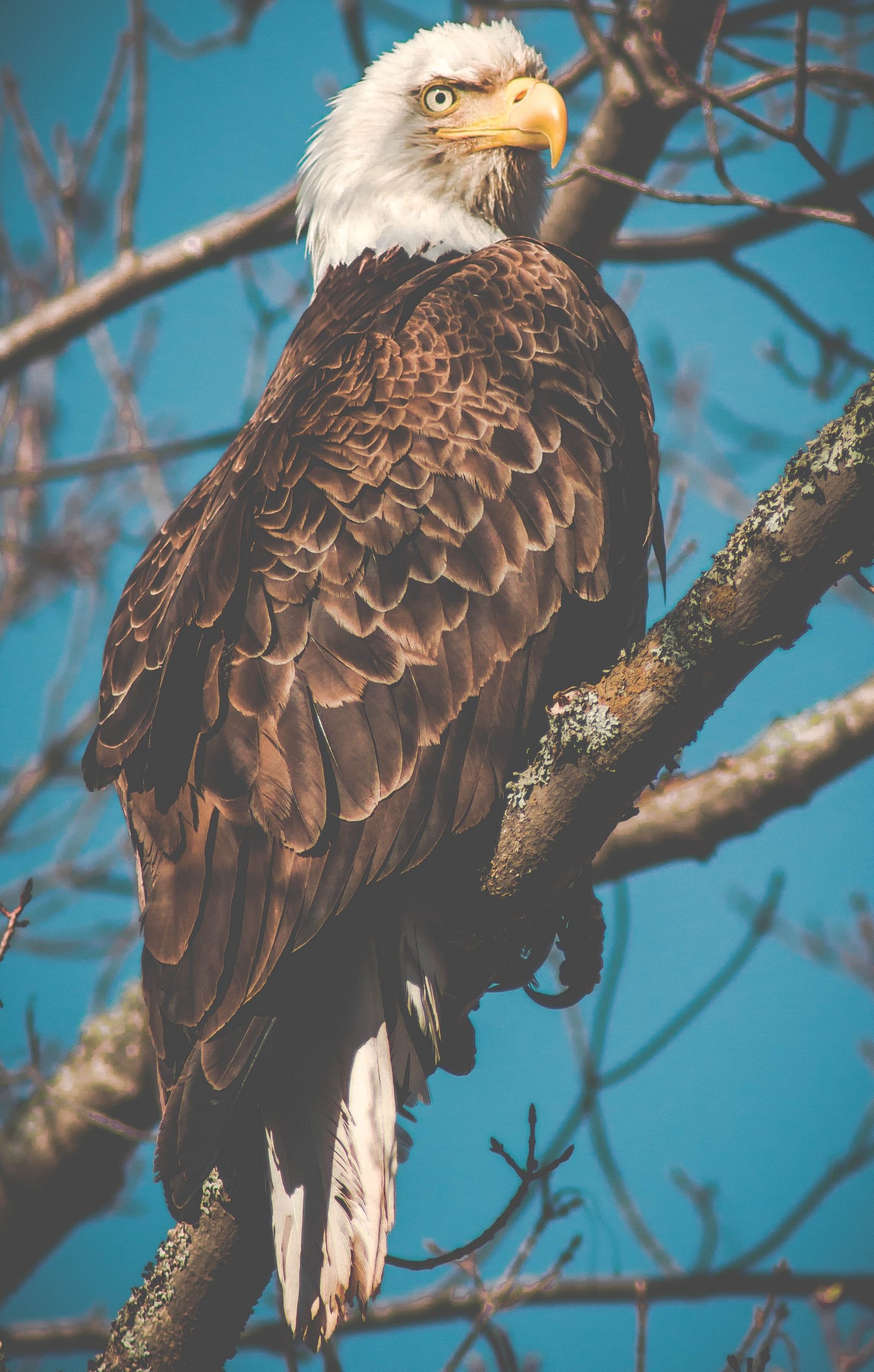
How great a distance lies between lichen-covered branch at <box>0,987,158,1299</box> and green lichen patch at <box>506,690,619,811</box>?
7.92 feet

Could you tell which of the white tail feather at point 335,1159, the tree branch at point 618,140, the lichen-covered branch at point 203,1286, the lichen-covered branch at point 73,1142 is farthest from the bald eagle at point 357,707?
the lichen-covered branch at point 73,1142

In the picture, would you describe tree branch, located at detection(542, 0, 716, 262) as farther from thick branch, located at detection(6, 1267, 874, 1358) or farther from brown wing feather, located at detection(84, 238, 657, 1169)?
thick branch, located at detection(6, 1267, 874, 1358)

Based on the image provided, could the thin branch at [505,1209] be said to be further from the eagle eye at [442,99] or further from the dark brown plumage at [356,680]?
the eagle eye at [442,99]

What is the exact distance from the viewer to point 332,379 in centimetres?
296

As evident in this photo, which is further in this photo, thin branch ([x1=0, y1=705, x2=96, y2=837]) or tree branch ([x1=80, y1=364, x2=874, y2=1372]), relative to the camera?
thin branch ([x1=0, y1=705, x2=96, y2=837])

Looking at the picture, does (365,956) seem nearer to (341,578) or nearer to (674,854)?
(341,578)

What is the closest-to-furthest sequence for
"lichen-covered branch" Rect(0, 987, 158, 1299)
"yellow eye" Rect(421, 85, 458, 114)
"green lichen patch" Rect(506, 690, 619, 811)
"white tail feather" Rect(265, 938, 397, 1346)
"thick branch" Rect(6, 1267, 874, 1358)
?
"green lichen patch" Rect(506, 690, 619, 811) < "white tail feather" Rect(265, 938, 397, 1346) < "thick branch" Rect(6, 1267, 874, 1358) < "yellow eye" Rect(421, 85, 458, 114) < "lichen-covered branch" Rect(0, 987, 158, 1299)

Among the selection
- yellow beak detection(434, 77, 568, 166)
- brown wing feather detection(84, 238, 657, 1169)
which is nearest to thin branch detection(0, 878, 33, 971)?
brown wing feather detection(84, 238, 657, 1169)

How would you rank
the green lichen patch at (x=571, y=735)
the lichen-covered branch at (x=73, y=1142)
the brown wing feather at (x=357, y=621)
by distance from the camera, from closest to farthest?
the green lichen patch at (x=571, y=735), the brown wing feather at (x=357, y=621), the lichen-covered branch at (x=73, y=1142)

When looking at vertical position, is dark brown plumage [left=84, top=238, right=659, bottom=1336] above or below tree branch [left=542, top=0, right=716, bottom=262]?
below

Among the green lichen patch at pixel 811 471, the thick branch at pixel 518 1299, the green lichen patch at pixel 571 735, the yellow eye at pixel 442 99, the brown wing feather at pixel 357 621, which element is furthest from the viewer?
the yellow eye at pixel 442 99

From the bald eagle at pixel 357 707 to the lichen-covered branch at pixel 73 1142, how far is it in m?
1.83

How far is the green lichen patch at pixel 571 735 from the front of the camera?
7.23 ft

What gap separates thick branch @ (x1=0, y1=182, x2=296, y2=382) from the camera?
4.70 meters
